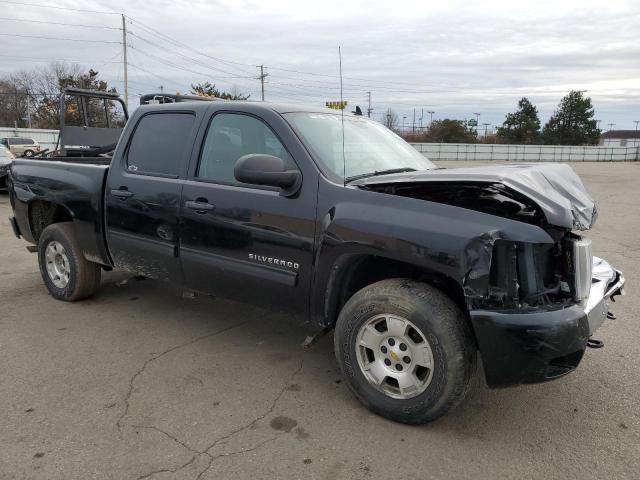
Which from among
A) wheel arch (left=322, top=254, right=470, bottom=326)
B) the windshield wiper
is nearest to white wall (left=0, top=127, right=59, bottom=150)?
the windshield wiper

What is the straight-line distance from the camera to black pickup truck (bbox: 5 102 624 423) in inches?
→ 105

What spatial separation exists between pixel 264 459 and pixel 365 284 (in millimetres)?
1222

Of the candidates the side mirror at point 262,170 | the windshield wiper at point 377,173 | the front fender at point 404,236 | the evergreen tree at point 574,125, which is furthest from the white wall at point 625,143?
the side mirror at point 262,170

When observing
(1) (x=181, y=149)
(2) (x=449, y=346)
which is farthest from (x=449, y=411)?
(1) (x=181, y=149)

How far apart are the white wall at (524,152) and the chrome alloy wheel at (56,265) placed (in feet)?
143

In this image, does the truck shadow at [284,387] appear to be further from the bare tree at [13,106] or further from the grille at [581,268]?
the bare tree at [13,106]

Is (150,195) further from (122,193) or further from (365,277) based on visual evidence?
(365,277)

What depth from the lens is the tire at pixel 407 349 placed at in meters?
2.78

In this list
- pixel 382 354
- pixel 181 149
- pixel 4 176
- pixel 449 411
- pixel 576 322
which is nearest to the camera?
pixel 576 322

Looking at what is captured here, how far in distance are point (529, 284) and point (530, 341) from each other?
29 centimetres

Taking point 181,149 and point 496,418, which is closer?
point 496,418

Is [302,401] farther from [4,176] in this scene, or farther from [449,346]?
[4,176]

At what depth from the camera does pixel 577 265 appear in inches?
109

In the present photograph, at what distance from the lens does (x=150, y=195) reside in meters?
4.09
